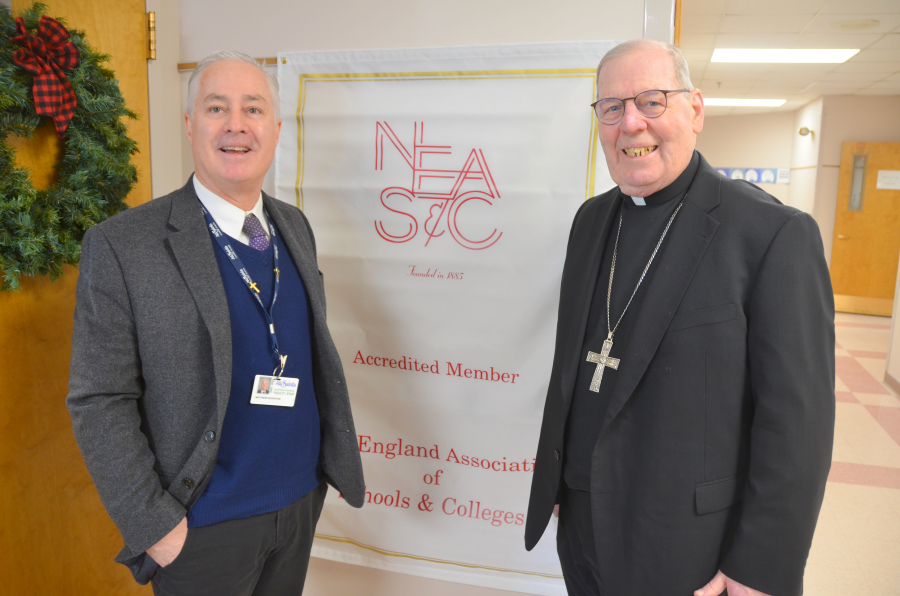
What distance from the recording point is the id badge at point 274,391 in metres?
1.29

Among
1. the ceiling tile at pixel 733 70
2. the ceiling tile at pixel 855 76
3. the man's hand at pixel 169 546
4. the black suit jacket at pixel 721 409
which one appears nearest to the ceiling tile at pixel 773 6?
the ceiling tile at pixel 733 70

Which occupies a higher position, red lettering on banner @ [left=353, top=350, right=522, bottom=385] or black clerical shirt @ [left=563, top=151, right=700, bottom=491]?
black clerical shirt @ [left=563, top=151, right=700, bottom=491]

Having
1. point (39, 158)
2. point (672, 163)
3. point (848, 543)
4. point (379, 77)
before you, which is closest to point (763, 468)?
point (672, 163)

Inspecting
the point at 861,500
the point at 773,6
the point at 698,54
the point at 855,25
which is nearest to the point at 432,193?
the point at 861,500

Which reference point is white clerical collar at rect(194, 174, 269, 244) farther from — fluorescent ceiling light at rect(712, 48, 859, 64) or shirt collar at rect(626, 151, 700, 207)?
fluorescent ceiling light at rect(712, 48, 859, 64)

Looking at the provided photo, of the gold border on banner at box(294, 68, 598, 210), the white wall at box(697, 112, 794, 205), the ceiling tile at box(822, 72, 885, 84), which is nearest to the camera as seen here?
the gold border on banner at box(294, 68, 598, 210)

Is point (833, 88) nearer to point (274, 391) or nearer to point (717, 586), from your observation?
point (717, 586)

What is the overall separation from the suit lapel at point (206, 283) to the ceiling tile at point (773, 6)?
552 centimetres

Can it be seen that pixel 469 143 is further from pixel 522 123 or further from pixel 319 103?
pixel 319 103

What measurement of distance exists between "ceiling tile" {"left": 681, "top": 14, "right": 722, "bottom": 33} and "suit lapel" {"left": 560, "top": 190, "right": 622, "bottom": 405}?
5208mm

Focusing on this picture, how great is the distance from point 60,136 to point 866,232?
10.4m

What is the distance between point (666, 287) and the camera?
112 cm

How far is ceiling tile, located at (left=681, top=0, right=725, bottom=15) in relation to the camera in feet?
16.7

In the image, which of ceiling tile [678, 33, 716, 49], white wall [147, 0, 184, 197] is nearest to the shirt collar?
white wall [147, 0, 184, 197]
